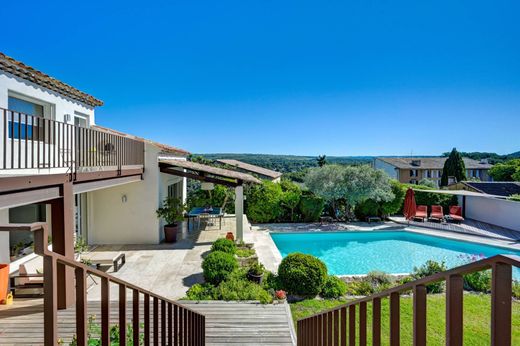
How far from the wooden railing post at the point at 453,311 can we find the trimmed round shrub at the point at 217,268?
8612mm

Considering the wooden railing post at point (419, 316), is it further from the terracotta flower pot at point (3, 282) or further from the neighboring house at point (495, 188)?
the neighboring house at point (495, 188)

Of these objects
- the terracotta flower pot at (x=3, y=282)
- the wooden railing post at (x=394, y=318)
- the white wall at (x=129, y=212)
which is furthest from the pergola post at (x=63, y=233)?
the wooden railing post at (x=394, y=318)

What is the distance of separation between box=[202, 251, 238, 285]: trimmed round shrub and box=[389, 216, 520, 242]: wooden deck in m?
16.9

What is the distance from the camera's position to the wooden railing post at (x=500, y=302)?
1088 mm

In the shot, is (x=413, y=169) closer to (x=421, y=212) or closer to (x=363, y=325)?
(x=421, y=212)

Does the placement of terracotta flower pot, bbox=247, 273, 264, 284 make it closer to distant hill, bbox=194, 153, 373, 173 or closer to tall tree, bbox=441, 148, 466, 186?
tall tree, bbox=441, 148, 466, 186

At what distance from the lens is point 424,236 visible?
19.1m

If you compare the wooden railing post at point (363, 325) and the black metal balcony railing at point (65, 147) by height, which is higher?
the black metal balcony railing at point (65, 147)

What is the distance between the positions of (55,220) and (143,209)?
6.70m

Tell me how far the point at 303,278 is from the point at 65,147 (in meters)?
9.27

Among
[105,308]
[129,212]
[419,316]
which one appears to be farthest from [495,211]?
[105,308]

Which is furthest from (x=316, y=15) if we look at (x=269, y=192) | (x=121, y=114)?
(x=121, y=114)

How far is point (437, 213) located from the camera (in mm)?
22375

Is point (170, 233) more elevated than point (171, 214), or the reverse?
point (171, 214)
